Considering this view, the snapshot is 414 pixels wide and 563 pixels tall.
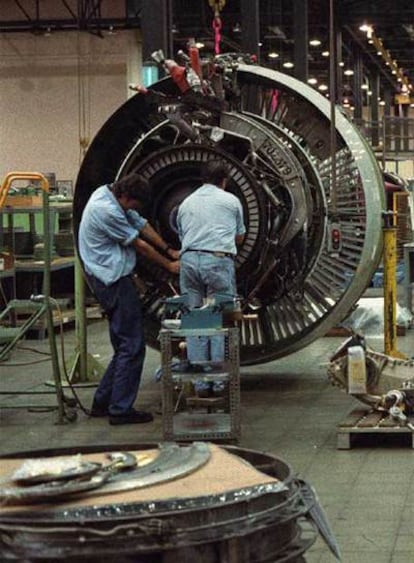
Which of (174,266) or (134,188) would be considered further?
(174,266)

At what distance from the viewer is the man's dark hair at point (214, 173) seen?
991 cm

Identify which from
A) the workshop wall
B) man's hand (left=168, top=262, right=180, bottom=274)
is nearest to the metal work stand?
man's hand (left=168, top=262, right=180, bottom=274)

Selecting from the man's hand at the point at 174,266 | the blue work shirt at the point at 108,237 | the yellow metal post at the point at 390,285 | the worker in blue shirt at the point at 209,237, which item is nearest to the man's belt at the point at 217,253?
the worker in blue shirt at the point at 209,237

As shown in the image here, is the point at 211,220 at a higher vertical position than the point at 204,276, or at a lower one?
higher

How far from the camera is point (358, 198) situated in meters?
11.1

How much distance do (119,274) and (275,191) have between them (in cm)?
181

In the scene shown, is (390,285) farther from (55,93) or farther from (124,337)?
(55,93)

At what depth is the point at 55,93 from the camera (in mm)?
32625

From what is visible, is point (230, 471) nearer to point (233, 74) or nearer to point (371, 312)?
point (233, 74)

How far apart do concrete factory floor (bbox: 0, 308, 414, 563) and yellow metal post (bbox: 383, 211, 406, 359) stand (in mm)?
570

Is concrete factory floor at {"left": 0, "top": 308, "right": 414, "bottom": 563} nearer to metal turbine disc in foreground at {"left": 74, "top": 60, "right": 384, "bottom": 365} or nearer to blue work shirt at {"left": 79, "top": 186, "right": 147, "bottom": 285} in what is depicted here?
metal turbine disc in foreground at {"left": 74, "top": 60, "right": 384, "bottom": 365}

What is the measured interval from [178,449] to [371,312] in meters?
11.4

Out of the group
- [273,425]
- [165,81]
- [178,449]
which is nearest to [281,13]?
[165,81]

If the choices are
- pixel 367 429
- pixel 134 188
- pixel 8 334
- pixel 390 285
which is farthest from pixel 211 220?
pixel 367 429
